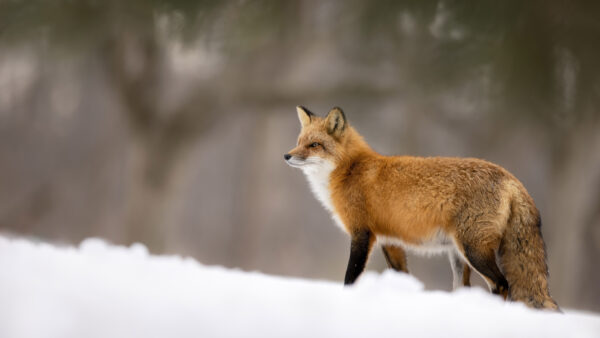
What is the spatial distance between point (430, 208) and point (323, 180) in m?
0.33

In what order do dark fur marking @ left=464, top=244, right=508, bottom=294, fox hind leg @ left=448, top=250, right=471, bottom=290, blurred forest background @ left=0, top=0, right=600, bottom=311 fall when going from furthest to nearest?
blurred forest background @ left=0, top=0, right=600, bottom=311 < fox hind leg @ left=448, top=250, right=471, bottom=290 < dark fur marking @ left=464, top=244, right=508, bottom=294

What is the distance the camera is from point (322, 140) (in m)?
1.31

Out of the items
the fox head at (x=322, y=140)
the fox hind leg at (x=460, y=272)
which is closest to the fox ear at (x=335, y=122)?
the fox head at (x=322, y=140)

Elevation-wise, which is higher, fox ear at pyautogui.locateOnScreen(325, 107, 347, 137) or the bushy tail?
fox ear at pyautogui.locateOnScreen(325, 107, 347, 137)

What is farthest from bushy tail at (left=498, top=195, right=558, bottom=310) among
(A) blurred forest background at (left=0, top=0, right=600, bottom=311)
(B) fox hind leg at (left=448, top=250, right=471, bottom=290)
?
(A) blurred forest background at (left=0, top=0, right=600, bottom=311)

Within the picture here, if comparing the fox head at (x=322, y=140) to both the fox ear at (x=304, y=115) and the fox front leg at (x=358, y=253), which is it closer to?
the fox ear at (x=304, y=115)

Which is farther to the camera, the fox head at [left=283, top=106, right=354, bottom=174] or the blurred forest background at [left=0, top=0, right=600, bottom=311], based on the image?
the blurred forest background at [left=0, top=0, right=600, bottom=311]

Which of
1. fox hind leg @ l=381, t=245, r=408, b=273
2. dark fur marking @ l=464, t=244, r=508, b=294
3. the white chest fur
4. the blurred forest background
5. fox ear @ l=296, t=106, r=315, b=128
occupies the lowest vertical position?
dark fur marking @ l=464, t=244, r=508, b=294

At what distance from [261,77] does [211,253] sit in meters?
1.06

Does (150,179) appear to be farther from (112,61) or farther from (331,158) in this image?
(331,158)

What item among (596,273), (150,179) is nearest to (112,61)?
(150,179)

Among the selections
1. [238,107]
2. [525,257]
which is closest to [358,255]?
[525,257]

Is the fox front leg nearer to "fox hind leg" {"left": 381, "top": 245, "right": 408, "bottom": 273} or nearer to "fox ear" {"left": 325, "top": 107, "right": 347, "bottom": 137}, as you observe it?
"fox hind leg" {"left": 381, "top": 245, "right": 408, "bottom": 273}

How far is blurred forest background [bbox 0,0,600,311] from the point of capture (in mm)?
2344
